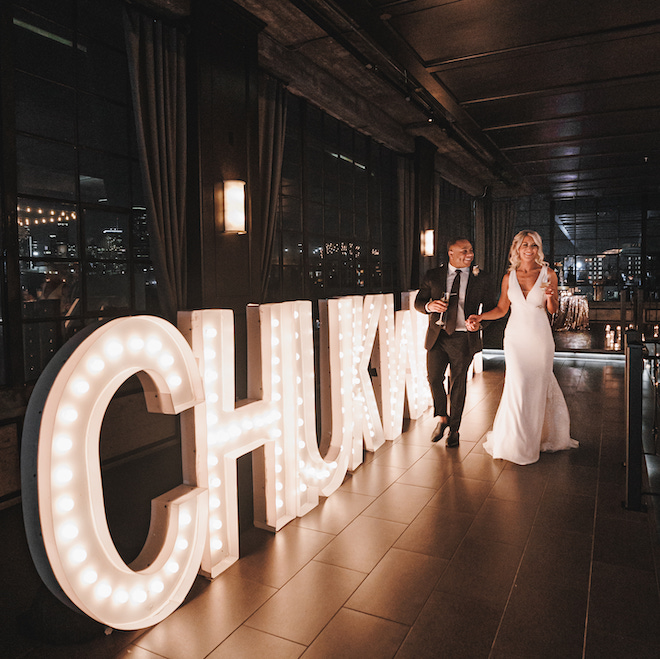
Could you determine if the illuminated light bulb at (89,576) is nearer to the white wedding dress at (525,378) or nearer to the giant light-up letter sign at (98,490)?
the giant light-up letter sign at (98,490)

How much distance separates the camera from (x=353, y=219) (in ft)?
23.5

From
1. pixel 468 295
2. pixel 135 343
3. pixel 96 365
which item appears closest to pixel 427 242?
pixel 468 295

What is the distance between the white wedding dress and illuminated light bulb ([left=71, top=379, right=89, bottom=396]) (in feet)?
10.0

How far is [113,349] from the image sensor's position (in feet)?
6.20

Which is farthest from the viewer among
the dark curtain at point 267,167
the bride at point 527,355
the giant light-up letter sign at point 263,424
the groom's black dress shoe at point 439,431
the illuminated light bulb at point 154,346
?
the dark curtain at point 267,167

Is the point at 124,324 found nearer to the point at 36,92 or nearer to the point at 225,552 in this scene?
the point at 225,552

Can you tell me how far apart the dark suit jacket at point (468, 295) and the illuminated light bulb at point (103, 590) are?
3088 millimetres

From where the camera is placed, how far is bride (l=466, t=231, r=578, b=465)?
388cm

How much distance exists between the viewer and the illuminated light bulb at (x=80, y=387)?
1762 mm

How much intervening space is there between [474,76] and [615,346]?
22.0ft

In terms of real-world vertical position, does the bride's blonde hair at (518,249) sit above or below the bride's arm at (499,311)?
above

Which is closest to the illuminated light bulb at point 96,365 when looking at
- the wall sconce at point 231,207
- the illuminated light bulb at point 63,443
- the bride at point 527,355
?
the illuminated light bulb at point 63,443

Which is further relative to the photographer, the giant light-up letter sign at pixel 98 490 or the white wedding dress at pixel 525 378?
the white wedding dress at pixel 525 378

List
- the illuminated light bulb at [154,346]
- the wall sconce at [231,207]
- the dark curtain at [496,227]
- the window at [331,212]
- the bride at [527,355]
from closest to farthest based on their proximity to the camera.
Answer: the illuminated light bulb at [154,346], the bride at [527,355], the wall sconce at [231,207], the window at [331,212], the dark curtain at [496,227]
